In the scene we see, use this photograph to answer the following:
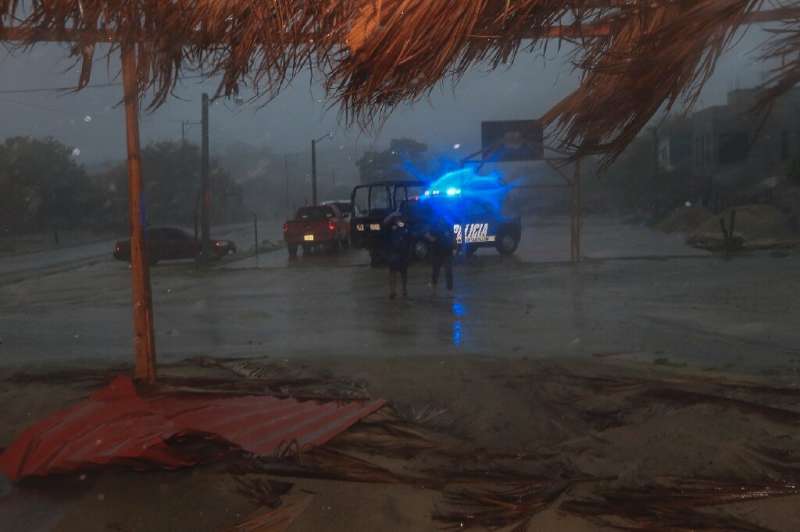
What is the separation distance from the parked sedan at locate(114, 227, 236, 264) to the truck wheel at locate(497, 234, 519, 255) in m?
10.2

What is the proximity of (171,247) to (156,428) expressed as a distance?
27.8 metres

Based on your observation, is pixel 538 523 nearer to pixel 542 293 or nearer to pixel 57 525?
pixel 57 525

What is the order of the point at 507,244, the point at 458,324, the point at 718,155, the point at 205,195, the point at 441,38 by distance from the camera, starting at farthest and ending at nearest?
the point at 718,155 < the point at 205,195 < the point at 507,244 < the point at 458,324 < the point at 441,38

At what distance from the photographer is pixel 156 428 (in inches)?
260

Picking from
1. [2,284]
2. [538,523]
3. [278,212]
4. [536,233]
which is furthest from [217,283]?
[278,212]

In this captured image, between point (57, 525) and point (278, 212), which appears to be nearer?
point (57, 525)

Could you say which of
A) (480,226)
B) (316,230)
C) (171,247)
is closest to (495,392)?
(480,226)

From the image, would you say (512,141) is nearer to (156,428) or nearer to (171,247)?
(156,428)

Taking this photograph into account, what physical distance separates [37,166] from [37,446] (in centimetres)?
5255

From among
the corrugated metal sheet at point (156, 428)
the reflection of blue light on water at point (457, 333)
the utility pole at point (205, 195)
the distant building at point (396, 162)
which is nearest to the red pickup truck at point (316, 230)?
the utility pole at point (205, 195)

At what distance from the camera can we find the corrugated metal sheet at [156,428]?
6.29 meters

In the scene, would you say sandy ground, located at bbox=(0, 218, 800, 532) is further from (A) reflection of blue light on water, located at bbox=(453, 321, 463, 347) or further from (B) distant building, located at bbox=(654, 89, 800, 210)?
(B) distant building, located at bbox=(654, 89, 800, 210)

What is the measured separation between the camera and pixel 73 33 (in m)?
6.11

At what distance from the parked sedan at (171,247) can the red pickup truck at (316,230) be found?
2404mm
